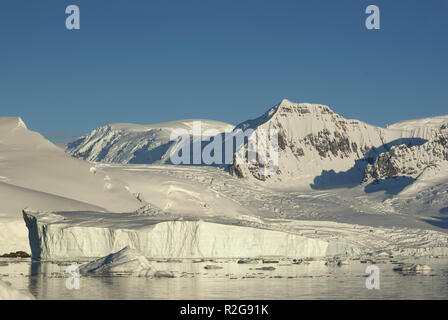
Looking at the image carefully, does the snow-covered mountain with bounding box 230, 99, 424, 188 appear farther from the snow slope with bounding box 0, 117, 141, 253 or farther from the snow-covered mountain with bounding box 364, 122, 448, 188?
the snow slope with bounding box 0, 117, 141, 253

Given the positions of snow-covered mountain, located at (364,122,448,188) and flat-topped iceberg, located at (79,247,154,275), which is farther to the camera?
snow-covered mountain, located at (364,122,448,188)

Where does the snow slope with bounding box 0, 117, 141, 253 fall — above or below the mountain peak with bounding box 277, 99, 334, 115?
below

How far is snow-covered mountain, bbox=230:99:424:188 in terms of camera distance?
14350cm

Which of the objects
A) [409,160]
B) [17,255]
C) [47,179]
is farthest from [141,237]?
[409,160]

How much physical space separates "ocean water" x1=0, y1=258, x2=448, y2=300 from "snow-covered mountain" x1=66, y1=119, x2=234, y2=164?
9967 cm

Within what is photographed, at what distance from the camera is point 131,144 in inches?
7047

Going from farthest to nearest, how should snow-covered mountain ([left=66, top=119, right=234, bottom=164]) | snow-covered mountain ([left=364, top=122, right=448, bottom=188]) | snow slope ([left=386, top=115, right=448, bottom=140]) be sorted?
snow slope ([left=386, top=115, right=448, bottom=140]) < snow-covered mountain ([left=66, top=119, right=234, bottom=164]) < snow-covered mountain ([left=364, top=122, right=448, bottom=188])

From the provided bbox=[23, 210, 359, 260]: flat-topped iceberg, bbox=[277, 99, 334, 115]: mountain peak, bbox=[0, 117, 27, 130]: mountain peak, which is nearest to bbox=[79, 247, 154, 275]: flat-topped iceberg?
bbox=[23, 210, 359, 260]: flat-topped iceberg

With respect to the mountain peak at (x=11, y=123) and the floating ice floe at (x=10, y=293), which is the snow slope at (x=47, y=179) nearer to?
the mountain peak at (x=11, y=123)

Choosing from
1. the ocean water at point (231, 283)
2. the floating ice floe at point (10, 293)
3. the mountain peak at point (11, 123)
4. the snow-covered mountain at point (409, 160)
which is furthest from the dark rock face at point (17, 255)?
the snow-covered mountain at point (409, 160)

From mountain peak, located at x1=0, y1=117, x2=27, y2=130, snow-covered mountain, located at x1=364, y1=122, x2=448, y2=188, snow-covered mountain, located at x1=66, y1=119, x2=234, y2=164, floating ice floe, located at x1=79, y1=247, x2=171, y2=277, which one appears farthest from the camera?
snow-covered mountain, located at x1=66, y1=119, x2=234, y2=164

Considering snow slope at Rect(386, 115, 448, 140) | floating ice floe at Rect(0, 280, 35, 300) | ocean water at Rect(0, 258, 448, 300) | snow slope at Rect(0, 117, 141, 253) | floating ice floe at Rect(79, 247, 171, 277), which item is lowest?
ocean water at Rect(0, 258, 448, 300)
